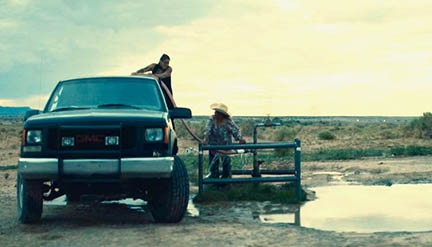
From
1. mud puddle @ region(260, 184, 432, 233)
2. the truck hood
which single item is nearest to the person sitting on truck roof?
mud puddle @ region(260, 184, 432, 233)

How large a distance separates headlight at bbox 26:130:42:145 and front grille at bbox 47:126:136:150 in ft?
0.53

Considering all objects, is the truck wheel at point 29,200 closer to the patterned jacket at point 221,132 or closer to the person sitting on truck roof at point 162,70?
the patterned jacket at point 221,132

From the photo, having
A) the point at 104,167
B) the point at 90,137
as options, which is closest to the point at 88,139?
the point at 90,137

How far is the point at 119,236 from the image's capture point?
749 cm

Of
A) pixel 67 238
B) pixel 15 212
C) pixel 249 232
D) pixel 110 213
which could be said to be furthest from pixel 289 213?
pixel 15 212

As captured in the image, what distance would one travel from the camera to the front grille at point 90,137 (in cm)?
786

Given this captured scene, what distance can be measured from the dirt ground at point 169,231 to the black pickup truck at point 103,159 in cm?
42

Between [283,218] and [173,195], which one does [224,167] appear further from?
Result: [173,195]

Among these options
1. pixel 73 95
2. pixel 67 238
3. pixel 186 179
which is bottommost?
pixel 67 238

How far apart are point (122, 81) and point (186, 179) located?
2114mm

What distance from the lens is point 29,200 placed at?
8.47 meters

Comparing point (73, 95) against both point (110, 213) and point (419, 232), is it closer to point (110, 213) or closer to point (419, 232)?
point (110, 213)

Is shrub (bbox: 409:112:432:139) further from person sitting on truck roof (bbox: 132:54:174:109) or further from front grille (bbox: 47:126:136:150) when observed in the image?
front grille (bbox: 47:126:136:150)

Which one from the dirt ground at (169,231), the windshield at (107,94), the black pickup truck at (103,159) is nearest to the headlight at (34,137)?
the black pickup truck at (103,159)
